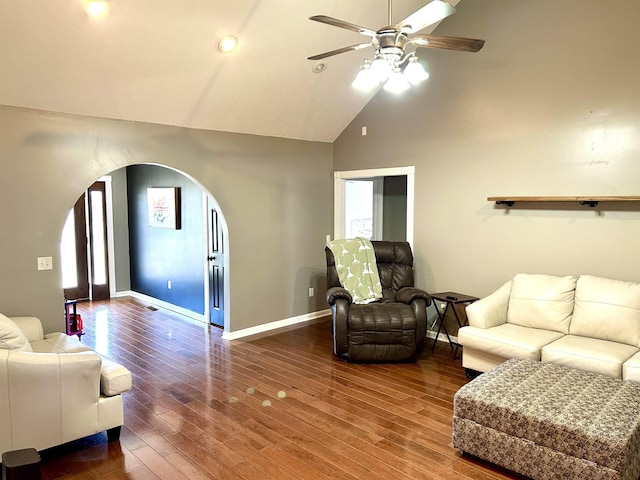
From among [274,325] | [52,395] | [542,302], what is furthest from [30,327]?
[542,302]

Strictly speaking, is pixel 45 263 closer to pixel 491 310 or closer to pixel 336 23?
pixel 336 23

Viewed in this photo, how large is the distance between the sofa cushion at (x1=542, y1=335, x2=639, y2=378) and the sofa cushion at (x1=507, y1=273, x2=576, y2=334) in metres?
0.32

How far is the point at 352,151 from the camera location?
6082 millimetres

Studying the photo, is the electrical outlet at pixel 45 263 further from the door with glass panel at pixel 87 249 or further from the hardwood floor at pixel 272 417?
the door with glass panel at pixel 87 249

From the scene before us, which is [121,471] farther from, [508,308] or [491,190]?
[491,190]

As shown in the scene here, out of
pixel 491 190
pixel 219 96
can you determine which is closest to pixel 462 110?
pixel 491 190

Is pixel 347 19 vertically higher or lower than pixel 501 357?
higher

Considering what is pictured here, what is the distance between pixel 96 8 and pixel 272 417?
3.09 m

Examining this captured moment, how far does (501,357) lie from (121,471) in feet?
9.34

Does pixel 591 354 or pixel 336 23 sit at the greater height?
pixel 336 23

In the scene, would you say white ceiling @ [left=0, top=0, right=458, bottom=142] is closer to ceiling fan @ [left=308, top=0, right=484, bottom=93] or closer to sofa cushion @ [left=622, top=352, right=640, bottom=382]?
ceiling fan @ [left=308, top=0, right=484, bottom=93]

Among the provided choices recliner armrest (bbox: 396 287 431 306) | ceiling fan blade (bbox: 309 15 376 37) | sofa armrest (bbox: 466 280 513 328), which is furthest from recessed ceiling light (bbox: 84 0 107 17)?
sofa armrest (bbox: 466 280 513 328)

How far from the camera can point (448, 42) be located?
291 centimetres

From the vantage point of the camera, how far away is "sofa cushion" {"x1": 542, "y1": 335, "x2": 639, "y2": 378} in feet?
10.7
